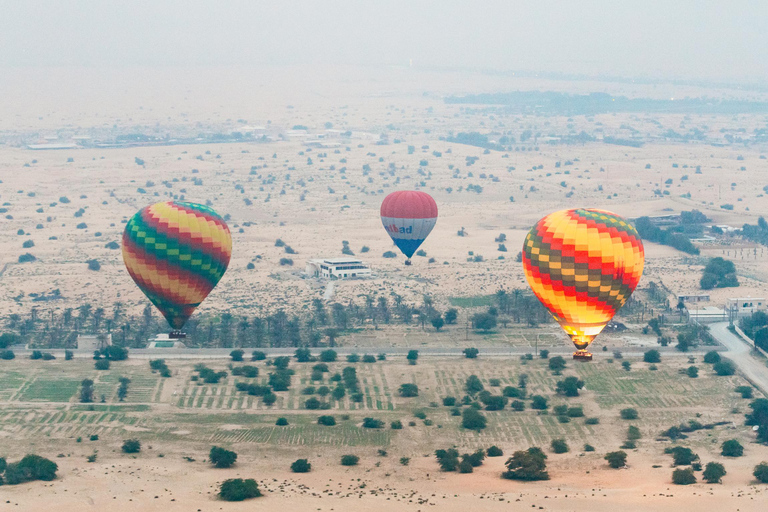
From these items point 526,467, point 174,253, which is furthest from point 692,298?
point 174,253

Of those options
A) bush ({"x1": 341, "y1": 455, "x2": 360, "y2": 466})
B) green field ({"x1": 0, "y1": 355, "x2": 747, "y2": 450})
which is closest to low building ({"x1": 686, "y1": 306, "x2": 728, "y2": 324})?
green field ({"x1": 0, "y1": 355, "x2": 747, "y2": 450})

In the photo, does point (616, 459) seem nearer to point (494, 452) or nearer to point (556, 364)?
point (494, 452)

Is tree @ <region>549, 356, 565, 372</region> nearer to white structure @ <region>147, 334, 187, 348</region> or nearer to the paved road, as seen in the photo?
the paved road

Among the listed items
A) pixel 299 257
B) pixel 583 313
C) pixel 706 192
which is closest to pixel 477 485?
pixel 583 313

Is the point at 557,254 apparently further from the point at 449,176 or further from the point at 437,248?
the point at 449,176

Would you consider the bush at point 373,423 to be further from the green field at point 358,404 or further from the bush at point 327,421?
the bush at point 327,421
